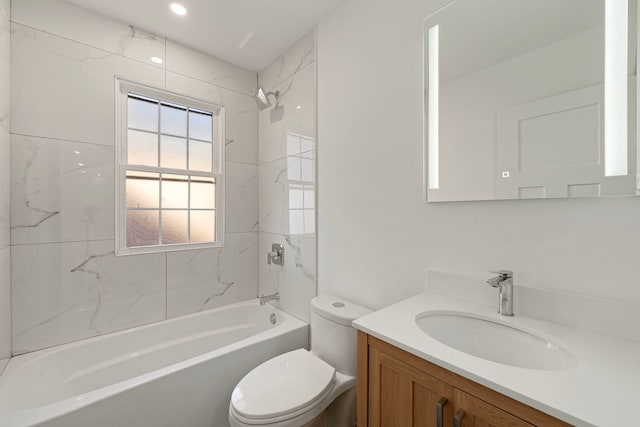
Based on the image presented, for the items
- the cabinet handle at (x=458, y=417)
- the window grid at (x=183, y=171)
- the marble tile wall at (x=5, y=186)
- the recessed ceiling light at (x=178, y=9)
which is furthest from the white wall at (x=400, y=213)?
the marble tile wall at (x=5, y=186)

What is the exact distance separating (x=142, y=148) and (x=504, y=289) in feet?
8.11

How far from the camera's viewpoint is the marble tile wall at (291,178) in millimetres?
2016

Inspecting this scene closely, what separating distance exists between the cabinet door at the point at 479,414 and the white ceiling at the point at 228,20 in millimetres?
2121

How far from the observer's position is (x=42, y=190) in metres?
1.67

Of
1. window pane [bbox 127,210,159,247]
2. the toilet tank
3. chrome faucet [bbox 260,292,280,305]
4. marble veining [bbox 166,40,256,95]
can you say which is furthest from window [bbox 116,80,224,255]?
Result: the toilet tank

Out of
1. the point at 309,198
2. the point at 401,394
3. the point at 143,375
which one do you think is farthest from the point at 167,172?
the point at 401,394

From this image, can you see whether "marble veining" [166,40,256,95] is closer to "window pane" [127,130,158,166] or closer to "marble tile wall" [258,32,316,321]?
"marble tile wall" [258,32,316,321]

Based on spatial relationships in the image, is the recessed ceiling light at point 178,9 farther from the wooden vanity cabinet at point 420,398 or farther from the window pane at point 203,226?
the wooden vanity cabinet at point 420,398

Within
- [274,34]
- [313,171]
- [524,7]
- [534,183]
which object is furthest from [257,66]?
[534,183]

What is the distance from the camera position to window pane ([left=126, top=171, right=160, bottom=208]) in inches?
80.4

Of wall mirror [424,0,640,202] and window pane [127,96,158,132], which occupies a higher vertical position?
window pane [127,96,158,132]

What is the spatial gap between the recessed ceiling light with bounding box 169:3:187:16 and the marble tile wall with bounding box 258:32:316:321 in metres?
0.77

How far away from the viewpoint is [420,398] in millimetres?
814

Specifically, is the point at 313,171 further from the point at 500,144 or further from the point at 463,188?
the point at 500,144
